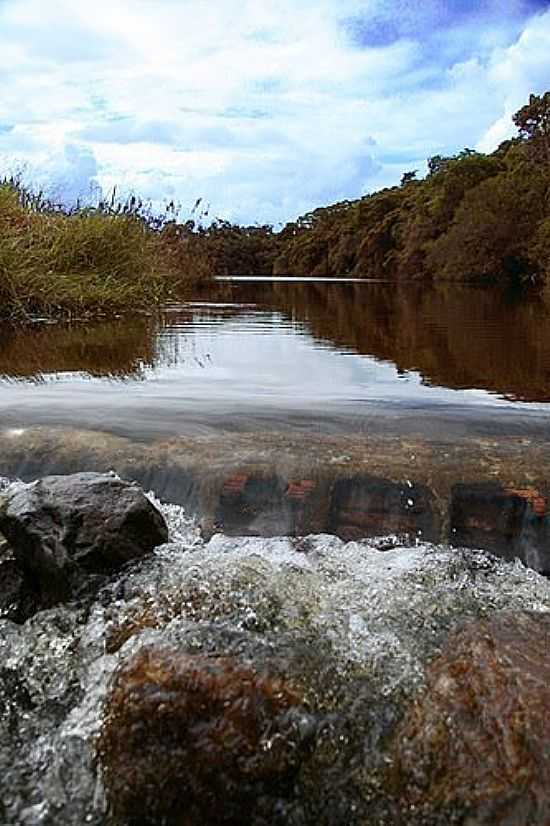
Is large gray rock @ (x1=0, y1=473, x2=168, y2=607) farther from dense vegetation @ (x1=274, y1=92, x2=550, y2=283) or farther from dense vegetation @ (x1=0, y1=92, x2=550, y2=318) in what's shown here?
dense vegetation @ (x1=274, y1=92, x2=550, y2=283)

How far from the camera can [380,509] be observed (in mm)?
3094

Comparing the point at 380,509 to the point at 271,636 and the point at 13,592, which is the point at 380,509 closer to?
the point at 271,636

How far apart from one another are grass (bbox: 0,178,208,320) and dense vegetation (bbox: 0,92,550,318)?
17 mm

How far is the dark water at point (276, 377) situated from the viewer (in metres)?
3.98

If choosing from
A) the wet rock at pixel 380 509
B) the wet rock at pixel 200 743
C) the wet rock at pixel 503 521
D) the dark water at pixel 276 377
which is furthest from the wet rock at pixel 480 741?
the dark water at pixel 276 377

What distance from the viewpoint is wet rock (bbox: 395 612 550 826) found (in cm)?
181

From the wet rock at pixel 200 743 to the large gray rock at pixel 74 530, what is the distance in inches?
25.1

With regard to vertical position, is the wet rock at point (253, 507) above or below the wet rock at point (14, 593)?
above

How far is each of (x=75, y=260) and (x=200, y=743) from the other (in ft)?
28.5

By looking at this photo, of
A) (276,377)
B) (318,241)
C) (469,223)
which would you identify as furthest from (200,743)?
(318,241)

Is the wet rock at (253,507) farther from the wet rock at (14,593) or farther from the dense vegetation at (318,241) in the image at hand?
the dense vegetation at (318,241)

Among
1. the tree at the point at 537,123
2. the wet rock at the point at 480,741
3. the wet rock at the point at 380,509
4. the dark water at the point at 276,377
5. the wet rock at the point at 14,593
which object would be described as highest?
the tree at the point at 537,123

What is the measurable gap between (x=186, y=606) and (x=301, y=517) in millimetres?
722

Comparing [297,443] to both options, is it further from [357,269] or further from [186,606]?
[357,269]
